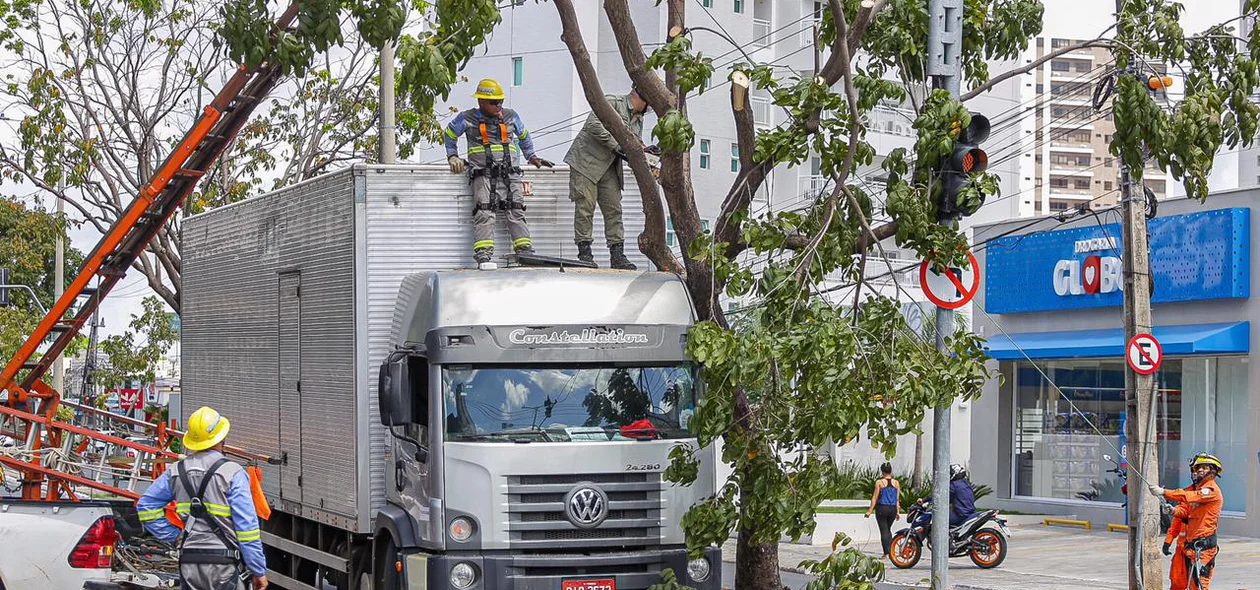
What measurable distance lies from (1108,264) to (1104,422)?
2915 millimetres

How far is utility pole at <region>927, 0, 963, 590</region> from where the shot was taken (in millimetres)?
10773

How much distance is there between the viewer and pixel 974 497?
2259cm

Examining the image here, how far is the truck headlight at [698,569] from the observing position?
11.5 metres

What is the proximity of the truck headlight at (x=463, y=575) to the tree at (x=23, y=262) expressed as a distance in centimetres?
2508

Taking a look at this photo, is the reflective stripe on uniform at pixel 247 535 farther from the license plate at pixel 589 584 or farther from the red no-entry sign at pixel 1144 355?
the red no-entry sign at pixel 1144 355

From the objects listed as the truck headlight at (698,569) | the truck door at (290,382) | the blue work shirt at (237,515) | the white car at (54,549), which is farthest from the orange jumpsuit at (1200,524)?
the white car at (54,549)

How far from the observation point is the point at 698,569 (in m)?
11.5

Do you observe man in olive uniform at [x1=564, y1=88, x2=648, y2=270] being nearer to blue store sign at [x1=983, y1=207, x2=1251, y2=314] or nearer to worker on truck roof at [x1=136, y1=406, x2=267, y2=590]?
worker on truck roof at [x1=136, y1=406, x2=267, y2=590]

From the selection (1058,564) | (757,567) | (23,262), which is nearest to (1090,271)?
(1058,564)

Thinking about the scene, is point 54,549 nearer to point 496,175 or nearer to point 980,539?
point 496,175

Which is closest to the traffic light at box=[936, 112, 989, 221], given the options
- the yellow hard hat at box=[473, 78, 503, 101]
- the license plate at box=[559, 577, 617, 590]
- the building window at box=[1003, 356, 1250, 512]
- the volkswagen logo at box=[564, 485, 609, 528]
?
the volkswagen logo at box=[564, 485, 609, 528]

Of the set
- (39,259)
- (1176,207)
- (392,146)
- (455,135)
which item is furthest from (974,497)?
(39,259)

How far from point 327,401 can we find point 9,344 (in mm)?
37226

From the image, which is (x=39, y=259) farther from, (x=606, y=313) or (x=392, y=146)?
(x=606, y=313)
